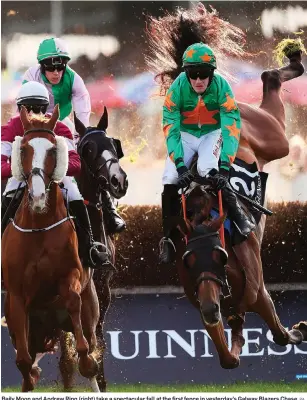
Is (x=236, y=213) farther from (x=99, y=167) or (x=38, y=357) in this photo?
(x=38, y=357)

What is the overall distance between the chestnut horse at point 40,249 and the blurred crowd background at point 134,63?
1.38 m

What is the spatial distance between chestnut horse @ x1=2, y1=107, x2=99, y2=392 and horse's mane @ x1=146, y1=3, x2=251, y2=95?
1476mm

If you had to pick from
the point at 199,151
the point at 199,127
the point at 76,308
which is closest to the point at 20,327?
the point at 76,308

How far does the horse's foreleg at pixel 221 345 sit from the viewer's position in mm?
6551

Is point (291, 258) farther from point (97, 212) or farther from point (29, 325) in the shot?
point (29, 325)

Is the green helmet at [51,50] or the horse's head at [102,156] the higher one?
the green helmet at [51,50]

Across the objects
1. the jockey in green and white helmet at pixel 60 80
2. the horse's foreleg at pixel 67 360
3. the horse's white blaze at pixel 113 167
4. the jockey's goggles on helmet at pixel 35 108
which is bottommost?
the horse's foreleg at pixel 67 360

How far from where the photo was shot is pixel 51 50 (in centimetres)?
704

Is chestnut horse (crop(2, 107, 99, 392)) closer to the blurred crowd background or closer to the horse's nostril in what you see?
the horse's nostril

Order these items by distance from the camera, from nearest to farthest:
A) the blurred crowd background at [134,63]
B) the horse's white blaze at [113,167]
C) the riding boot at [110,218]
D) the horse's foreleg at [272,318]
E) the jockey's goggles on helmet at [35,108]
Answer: the jockey's goggles on helmet at [35,108], the horse's white blaze at [113,167], the horse's foreleg at [272,318], the riding boot at [110,218], the blurred crowd background at [134,63]

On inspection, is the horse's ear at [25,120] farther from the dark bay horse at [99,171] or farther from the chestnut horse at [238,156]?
the chestnut horse at [238,156]

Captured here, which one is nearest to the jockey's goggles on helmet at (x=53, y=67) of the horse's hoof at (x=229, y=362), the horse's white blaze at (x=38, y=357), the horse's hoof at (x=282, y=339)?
the horse's white blaze at (x=38, y=357)

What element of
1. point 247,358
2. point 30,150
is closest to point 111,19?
point 30,150

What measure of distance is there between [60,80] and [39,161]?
1.13 m
